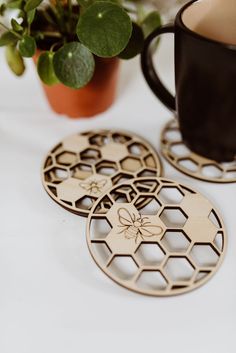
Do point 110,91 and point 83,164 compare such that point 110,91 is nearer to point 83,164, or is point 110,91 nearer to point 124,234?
point 83,164

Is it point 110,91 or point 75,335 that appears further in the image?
point 110,91

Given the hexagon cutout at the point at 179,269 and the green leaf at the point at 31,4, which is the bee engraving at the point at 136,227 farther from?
the green leaf at the point at 31,4

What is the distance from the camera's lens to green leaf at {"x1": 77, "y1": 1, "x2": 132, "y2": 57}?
0.41 m

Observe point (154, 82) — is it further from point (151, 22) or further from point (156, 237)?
point (156, 237)

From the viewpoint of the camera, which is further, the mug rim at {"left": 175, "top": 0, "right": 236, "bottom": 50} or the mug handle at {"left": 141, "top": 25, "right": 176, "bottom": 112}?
the mug handle at {"left": 141, "top": 25, "right": 176, "bottom": 112}

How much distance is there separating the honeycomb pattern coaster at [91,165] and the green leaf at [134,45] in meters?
0.10

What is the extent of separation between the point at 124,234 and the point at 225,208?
0.12m

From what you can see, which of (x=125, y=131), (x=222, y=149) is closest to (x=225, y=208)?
(x=222, y=149)

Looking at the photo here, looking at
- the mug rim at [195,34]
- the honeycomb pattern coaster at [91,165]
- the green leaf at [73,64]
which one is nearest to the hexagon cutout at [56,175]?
the honeycomb pattern coaster at [91,165]

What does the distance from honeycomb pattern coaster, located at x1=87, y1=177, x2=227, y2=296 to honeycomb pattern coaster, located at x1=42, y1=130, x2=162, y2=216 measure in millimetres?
22

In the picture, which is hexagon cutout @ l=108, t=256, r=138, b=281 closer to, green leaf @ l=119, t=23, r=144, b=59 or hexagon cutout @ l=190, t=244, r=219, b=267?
hexagon cutout @ l=190, t=244, r=219, b=267

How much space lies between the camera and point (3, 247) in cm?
41

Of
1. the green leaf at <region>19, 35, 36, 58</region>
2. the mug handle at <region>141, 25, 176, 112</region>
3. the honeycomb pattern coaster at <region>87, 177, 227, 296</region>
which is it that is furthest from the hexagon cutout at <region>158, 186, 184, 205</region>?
the green leaf at <region>19, 35, 36, 58</region>

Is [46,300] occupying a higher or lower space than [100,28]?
lower
